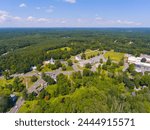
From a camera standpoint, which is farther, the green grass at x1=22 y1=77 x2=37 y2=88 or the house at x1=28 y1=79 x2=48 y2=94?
the green grass at x1=22 y1=77 x2=37 y2=88

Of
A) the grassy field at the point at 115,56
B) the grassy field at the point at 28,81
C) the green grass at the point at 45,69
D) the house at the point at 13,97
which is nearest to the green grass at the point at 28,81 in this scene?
the grassy field at the point at 28,81

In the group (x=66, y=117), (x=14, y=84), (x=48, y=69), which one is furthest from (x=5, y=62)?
(x=66, y=117)

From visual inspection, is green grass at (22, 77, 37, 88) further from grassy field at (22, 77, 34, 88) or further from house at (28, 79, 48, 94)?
house at (28, 79, 48, 94)

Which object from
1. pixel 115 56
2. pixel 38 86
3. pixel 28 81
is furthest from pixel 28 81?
pixel 115 56

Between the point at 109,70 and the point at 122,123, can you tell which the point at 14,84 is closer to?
the point at 109,70

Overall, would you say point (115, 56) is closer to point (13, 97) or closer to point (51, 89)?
point (51, 89)

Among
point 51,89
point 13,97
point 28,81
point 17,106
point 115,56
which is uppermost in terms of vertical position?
point 115,56

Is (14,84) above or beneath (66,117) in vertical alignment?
beneath

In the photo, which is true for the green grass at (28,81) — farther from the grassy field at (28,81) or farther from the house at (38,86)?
the house at (38,86)

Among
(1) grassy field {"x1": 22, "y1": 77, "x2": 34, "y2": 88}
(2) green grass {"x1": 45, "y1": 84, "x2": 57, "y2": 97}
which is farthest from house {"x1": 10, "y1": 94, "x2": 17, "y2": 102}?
(2) green grass {"x1": 45, "y1": 84, "x2": 57, "y2": 97}

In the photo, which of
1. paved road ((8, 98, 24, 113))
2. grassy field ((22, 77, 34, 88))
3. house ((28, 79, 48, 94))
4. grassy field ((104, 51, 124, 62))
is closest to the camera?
paved road ((8, 98, 24, 113))

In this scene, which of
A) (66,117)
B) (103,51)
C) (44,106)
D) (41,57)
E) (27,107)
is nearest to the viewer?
(66,117)
